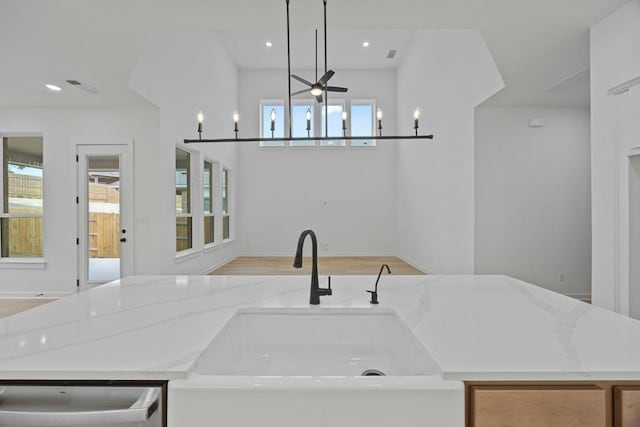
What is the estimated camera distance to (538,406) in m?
0.76

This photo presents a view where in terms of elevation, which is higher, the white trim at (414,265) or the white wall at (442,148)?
the white wall at (442,148)

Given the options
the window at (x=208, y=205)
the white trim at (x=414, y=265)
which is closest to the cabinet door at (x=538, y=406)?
the white trim at (x=414, y=265)

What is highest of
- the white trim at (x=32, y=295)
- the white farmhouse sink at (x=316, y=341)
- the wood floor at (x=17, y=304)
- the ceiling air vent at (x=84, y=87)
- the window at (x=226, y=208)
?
the ceiling air vent at (x=84, y=87)

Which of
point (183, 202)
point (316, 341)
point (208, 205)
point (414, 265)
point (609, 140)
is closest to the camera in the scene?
A: point (316, 341)

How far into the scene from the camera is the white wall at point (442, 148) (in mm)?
4355

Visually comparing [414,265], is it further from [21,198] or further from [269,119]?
[21,198]

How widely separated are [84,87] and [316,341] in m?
4.07

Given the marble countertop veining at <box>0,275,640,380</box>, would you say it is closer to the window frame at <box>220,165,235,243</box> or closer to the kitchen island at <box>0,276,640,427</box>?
the kitchen island at <box>0,276,640,427</box>

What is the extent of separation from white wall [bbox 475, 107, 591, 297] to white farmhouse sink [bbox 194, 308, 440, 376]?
3448mm

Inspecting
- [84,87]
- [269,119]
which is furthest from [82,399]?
[269,119]

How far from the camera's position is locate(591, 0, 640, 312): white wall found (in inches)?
93.5

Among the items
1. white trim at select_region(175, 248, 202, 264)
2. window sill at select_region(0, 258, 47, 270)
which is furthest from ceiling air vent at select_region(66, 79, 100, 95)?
window sill at select_region(0, 258, 47, 270)

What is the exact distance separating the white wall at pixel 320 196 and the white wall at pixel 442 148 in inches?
23.9

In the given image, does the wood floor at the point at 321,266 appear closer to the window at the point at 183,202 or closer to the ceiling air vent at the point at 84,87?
the window at the point at 183,202
